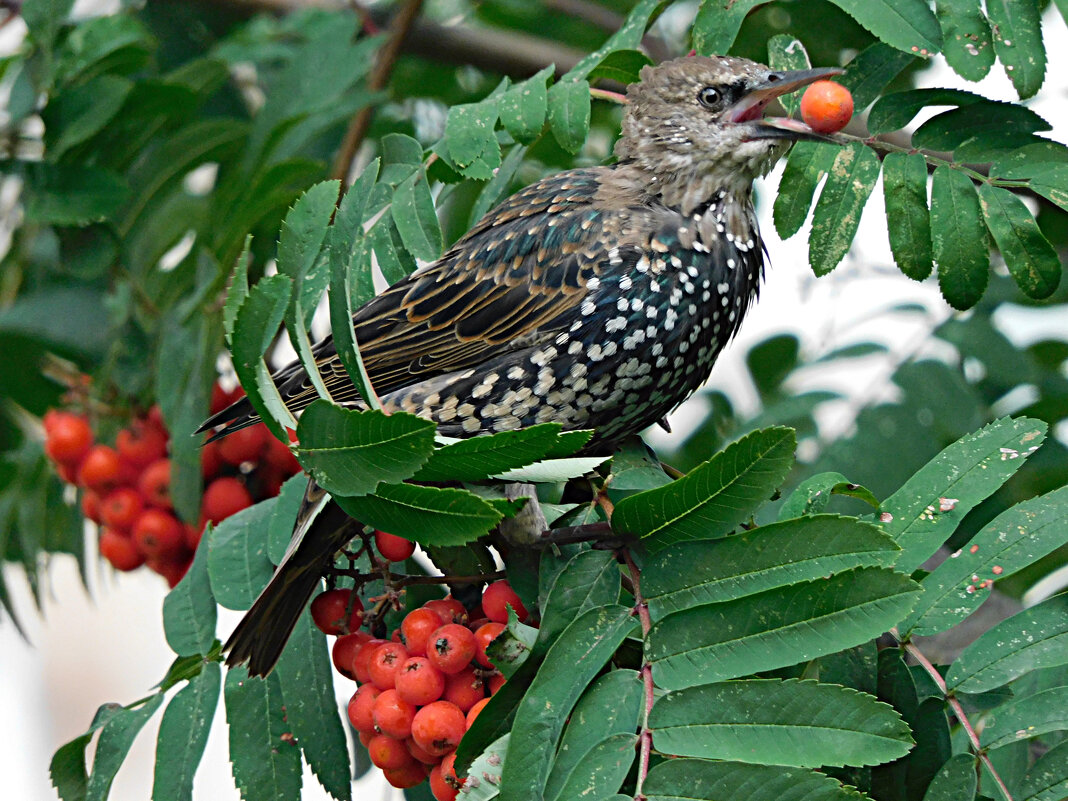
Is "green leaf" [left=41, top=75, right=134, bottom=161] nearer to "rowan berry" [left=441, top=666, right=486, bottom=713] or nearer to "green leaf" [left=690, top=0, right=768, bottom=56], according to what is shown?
"green leaf" [left=690, top=0, right=768, bottom=56]

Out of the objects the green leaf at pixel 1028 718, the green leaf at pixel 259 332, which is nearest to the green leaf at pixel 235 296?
the green leaf at pixel 259 332

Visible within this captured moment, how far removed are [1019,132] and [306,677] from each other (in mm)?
1391

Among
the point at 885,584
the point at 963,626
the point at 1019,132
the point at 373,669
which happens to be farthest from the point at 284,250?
the point at 963,626

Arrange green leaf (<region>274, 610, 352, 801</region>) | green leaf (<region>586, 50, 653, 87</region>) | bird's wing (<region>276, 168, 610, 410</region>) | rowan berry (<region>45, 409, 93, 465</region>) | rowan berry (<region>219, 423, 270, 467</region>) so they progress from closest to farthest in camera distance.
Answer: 1. green leaf (<region>274, 610, 352, 801</region>)
2. bird's wing (<region>276, 168, 610, 410</region>)
3. green leaf (<region>586, 50, 653, 87</region>)
4. rowan berry (<region>219, 423, 270, 467</region>)
5. rowan berry (<region>45, 409, 93, 465</region>)

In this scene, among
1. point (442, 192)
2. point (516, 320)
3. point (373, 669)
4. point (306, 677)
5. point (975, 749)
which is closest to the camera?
point (975, 749)

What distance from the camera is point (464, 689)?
1586 mm

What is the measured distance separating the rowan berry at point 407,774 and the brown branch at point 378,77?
178 centimetres

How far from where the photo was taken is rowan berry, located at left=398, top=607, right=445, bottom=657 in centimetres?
159

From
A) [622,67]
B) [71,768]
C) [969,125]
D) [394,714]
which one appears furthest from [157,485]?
[969,125]

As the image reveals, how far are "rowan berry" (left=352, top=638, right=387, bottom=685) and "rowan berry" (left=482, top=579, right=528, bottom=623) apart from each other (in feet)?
0.57

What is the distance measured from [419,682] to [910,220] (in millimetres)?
1037

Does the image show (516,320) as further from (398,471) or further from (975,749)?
(975,749)

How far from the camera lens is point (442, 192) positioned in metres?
2.17

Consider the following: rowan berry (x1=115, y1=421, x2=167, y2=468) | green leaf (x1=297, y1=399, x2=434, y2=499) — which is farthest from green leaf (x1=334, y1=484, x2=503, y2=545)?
rowan berry (x1=115, y1=421, x2=167, y2=468)
